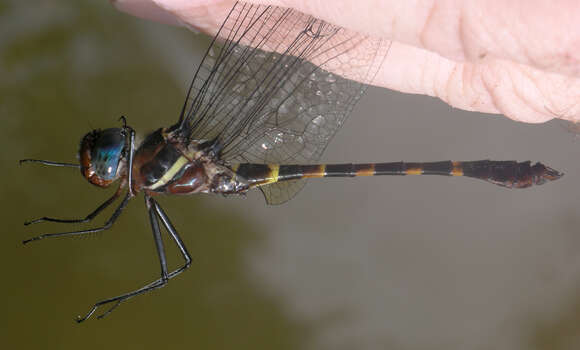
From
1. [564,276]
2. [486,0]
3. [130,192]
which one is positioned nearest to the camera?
[486,0]

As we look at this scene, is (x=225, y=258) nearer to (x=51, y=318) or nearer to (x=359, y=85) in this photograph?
(x=51, y=318)

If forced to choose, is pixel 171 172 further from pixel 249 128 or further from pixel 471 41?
pixel 471 41

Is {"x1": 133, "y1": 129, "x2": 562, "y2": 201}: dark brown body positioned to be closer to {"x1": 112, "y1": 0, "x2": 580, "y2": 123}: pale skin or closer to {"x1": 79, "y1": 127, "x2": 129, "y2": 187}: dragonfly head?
{"x1": 79, "y1": 127, "x2": 129, "y2": 187}: dragonfly head

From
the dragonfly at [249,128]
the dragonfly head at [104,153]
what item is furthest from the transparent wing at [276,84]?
the dragonfly head at [104,153]

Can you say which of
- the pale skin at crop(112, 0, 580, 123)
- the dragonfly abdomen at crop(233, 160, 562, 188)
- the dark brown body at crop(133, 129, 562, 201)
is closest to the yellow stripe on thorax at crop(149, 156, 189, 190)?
the dark brown body at crop(133, 129, 562, 201)

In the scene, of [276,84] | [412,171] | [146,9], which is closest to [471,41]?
[276,84]

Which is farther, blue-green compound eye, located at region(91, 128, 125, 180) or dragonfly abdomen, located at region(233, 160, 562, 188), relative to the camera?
dragonfly abdomen, located at region(233, 160, 562, 188)

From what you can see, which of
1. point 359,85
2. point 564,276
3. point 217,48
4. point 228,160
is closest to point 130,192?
point 228,160
